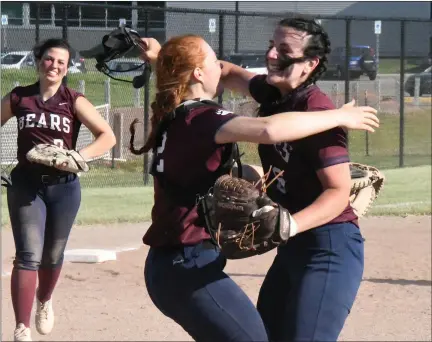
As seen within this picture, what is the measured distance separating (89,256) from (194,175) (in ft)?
16.5

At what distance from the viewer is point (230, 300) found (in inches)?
127

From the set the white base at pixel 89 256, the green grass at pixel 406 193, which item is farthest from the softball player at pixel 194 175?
the green grass at pixel 406 193

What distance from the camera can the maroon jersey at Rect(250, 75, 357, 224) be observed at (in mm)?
3287

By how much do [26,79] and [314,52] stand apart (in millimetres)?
9228

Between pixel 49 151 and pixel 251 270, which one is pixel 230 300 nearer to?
pixel 49 151

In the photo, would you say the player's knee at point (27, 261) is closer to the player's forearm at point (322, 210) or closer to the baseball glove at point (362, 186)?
the baseball glove at point (362, 186)

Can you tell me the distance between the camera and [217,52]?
44.2 feet

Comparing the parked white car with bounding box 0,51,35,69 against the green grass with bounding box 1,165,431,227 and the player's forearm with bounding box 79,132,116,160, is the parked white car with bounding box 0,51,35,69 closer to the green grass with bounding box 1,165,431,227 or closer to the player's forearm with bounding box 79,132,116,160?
the green grass with bounding box 1,165,431,227

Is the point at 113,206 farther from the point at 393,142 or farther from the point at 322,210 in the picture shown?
the point at 322,210

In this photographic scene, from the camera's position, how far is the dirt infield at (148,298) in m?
5.99

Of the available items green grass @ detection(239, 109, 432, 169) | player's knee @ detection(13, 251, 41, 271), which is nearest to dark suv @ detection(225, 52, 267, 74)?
green grass @ detection(239, 109, 432, 169)

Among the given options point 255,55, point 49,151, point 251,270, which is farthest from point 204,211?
point 255,55

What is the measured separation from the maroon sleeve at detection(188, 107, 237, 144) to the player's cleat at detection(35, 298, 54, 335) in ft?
9.74

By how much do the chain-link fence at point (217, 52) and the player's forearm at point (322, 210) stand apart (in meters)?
7.02
